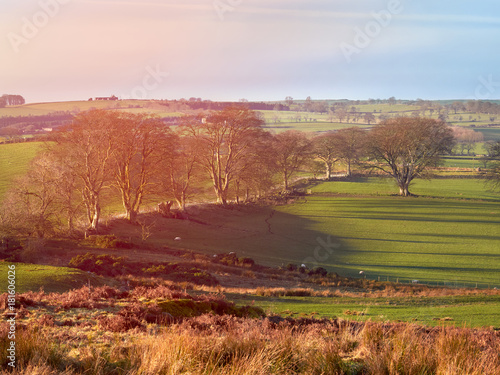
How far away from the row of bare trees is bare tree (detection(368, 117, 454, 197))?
158mm

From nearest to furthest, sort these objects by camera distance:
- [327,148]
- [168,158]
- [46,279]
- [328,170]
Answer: [46,279]
[168,158]
[327,148]
[328,170]

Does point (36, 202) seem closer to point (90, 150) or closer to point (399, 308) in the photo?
point (90, 150)

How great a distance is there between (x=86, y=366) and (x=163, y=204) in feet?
136

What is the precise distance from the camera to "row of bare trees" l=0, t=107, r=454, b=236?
98.4 ft

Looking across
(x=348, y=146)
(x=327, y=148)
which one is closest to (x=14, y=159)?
(x=327, y=148)

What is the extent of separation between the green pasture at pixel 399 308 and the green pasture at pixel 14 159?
4711cm

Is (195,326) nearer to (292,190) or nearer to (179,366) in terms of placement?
(179,366)

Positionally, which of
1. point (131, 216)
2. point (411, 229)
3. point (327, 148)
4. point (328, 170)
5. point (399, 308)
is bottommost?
point (411, 229)

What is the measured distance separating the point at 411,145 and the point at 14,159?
62459 millimetres

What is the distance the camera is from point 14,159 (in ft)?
213

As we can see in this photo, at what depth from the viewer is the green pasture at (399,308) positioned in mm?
14023

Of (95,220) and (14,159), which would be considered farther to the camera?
(14,159)

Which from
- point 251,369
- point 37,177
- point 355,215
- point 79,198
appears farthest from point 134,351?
point 355,215

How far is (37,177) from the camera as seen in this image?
1153 inches
